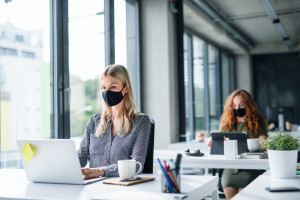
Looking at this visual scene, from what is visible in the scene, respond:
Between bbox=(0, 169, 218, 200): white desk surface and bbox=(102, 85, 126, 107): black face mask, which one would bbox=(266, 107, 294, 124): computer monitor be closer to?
bbox=(102, 85, 126, 107): black face mask

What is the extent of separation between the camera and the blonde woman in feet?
7.51

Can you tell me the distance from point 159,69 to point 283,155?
3.50m

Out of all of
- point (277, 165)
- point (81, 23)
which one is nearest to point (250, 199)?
point (277, 165)

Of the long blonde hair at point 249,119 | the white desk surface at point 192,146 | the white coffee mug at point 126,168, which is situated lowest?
the white desk surface at point 192,146

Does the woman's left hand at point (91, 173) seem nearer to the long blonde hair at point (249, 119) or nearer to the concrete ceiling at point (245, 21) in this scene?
the long blonde hair at point (249, 119)

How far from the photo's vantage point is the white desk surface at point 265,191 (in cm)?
150

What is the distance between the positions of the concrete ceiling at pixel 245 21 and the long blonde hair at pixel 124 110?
3.79 meters

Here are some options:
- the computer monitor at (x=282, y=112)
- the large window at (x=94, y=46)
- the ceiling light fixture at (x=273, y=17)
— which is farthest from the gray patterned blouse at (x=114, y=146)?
the ceiling light fixture at (x=273, y=17)

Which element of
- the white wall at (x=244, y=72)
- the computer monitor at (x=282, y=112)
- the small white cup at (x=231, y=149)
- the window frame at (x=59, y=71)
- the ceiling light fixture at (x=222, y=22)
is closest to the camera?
the small white cup at (x=231, y=149)

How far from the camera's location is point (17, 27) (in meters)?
3.30

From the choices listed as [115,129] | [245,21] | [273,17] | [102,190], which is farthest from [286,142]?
[245,21]

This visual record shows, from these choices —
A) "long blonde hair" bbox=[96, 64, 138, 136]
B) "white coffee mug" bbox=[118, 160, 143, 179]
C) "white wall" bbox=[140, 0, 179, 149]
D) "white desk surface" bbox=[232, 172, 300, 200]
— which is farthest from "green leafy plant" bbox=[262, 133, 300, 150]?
"white wall" bbox=[140, 0, 179, 149]

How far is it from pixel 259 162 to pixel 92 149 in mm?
1136

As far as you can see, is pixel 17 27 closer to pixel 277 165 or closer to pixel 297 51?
pixel 277 165
